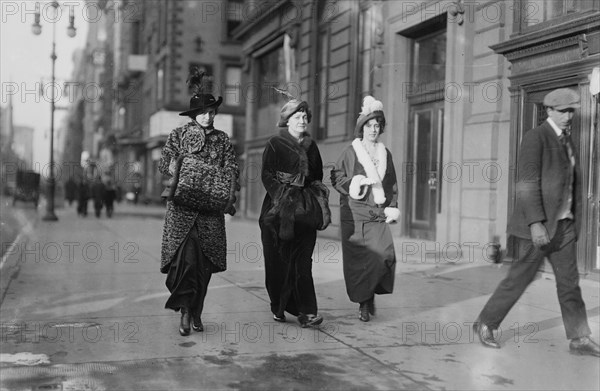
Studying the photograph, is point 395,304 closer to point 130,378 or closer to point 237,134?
point 130,378

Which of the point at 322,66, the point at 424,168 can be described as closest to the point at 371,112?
the point at 424,168

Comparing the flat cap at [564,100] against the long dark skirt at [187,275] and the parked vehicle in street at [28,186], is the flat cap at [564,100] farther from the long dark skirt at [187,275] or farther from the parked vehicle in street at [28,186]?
the parked vehicle in street at [28,186]

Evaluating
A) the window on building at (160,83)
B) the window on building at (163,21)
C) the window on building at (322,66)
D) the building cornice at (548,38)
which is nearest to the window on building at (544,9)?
the building cornice at (548,38)

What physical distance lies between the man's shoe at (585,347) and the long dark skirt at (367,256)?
1599 mm

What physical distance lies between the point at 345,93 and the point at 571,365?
1221 cm

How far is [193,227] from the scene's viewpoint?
5.55 metres

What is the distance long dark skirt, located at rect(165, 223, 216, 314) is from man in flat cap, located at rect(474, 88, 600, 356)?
229cm

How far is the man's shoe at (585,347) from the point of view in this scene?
491 cm

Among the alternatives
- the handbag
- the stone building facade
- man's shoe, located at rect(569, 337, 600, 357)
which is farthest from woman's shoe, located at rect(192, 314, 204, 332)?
the stone building facade

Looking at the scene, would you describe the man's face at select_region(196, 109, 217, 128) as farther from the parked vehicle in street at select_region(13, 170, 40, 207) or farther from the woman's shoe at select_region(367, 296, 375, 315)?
the parked vehicle in street at select_region(13, 170, 40, 207)

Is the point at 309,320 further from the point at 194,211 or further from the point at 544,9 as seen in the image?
the point at 544,9

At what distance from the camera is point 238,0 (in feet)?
115

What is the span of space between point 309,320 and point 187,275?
1.08m

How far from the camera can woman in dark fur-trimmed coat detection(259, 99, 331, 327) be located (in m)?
5.76
